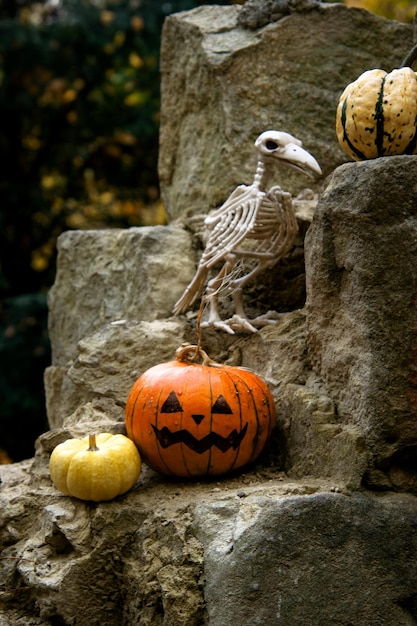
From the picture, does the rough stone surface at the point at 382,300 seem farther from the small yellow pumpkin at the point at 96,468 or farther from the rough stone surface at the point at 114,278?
the rough stone surface at the point at 114,278

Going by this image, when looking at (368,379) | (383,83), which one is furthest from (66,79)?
(368,379)

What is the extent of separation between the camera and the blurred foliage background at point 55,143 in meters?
7.83

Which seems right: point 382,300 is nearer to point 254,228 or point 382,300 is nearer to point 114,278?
point 254,228

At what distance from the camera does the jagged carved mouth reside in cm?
319

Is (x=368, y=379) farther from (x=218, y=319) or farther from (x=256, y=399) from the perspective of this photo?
(x=218, y=319)

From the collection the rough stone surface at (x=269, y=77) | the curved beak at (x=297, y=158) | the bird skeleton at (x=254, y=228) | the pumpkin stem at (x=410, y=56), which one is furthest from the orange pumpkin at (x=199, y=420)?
the rough stone surface at (x=269, y=77)

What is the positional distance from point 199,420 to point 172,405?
12 centimetres

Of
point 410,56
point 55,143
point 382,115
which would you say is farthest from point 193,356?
point 55,143

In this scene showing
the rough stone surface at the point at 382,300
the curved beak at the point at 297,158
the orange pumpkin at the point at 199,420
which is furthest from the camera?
the curved beak at the point at 297,158

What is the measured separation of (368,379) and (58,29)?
6.23m

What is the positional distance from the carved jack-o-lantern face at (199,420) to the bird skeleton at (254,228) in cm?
52

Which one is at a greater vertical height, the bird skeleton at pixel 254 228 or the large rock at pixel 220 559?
the bird skeleton at pixel 254 228

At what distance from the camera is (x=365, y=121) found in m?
3.14

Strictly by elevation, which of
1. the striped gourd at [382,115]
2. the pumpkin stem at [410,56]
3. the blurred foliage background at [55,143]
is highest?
the pumpkin stem at [410,56]
